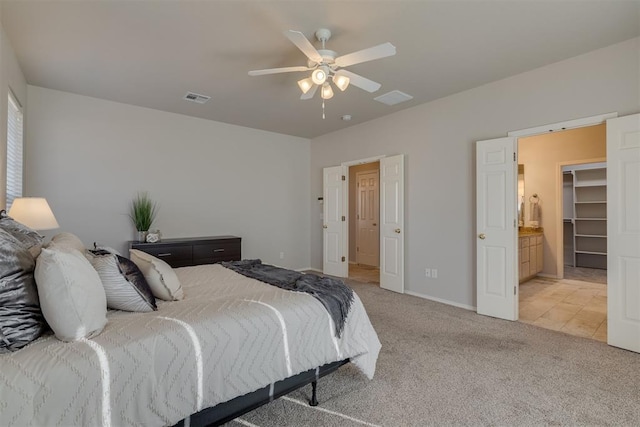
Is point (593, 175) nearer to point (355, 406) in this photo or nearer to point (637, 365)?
point (637, 365)

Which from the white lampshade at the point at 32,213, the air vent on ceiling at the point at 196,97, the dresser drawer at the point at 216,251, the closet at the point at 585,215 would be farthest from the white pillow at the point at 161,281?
the closet at the point at 585,215

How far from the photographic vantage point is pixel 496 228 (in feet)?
11.7

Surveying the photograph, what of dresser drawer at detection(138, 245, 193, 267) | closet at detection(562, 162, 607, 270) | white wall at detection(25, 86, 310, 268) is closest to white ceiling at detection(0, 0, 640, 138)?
white wall at detection(25, 86, 310, 268)

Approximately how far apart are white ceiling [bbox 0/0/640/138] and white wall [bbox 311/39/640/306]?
0.18 m

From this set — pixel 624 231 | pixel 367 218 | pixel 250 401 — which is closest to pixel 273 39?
pixel 250 401

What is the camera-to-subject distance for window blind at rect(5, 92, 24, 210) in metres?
3.04

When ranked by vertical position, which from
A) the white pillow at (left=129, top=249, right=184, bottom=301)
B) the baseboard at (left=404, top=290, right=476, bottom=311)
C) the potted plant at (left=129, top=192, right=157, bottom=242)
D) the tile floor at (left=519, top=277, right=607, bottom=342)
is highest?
the potted plant at (left=129, top=192, right=157, bottom=242)

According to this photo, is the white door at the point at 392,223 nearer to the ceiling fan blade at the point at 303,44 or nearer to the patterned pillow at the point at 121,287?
the ceiling fan blade at the point at 303,44

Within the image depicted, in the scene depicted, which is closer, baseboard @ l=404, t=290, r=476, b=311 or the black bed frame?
the black bed frame

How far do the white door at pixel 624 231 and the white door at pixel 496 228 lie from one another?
0.80 metres

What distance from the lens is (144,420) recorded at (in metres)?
1.25

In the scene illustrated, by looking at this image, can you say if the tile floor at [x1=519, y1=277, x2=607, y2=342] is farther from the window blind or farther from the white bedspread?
the window blind

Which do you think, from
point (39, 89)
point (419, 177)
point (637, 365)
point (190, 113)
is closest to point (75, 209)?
point (39, 89)

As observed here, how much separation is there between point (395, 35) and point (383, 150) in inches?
94.8
